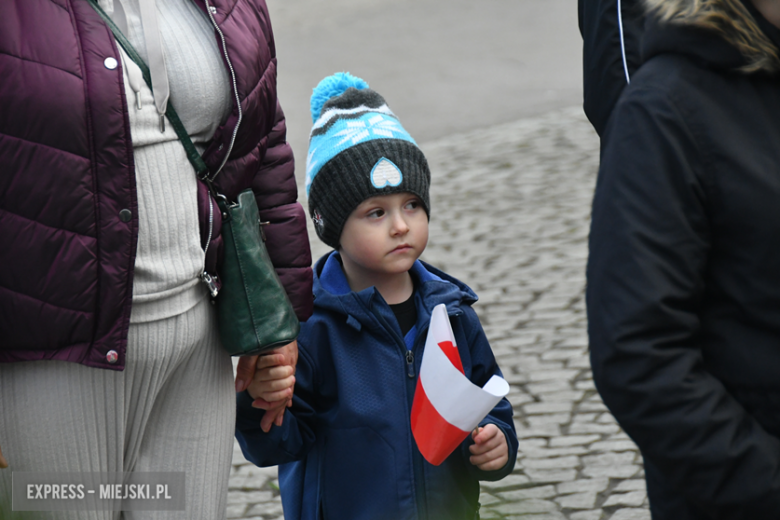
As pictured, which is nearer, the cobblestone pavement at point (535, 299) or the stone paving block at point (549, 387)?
the cobblestone pavement at point (535, 299)

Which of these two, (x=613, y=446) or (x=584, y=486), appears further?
(x=613, y=446)

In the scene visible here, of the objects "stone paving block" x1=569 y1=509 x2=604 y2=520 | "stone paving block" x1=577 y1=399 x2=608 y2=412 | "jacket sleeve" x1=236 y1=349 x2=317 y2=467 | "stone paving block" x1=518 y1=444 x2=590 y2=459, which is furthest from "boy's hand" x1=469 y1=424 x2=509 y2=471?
"stone paving block" x1=577 y1=399 x2=608 y2=412

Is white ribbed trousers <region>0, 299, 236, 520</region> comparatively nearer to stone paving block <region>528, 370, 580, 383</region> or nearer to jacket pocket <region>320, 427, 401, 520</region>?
jacket pocket <region>320, 427, 401, 520</region>

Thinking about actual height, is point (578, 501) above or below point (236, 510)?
above

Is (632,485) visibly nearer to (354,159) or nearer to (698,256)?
(354,159)

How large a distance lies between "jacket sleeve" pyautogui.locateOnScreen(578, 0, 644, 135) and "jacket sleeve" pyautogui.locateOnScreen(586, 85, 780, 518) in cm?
40

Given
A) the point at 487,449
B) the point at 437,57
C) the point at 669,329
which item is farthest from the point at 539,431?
the point at 437,57

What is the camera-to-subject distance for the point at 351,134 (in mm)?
2879

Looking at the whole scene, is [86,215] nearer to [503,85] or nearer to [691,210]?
[691,210]

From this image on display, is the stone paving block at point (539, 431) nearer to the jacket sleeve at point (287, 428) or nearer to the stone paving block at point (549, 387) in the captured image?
the stone paving block at point (549, 387)

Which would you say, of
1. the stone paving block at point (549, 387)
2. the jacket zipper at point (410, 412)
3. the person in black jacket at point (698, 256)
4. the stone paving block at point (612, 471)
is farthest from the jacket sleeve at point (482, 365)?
the stone paving block at point (549, 387)

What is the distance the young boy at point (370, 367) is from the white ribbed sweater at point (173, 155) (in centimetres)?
40

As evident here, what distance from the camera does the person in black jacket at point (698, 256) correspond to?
1605mm

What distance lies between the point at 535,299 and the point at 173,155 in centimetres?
415
